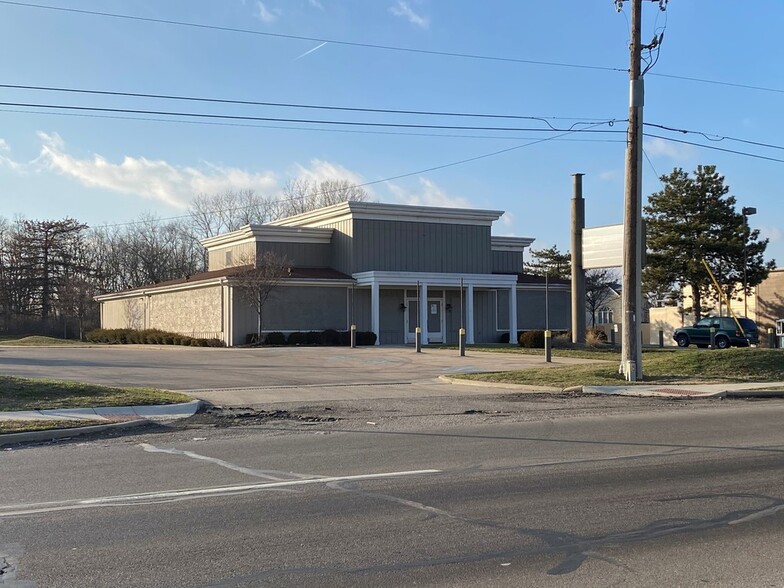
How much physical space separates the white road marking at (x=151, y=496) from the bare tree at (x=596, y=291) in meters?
58.5

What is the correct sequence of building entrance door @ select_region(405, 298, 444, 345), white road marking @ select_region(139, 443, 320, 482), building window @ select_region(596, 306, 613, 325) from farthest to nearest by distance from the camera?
building window @ select_region(596, 306, 613, 325)
building entrance door @ select_region(405, 298, 444, 345)
white road marking @ select_region(139, 443, 320, 482)

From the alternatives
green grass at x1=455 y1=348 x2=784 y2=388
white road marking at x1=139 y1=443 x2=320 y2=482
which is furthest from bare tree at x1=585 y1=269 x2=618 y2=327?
white road marking at x1=139 y1=443 x2=320 y2=482

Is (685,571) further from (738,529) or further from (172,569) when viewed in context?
(172,569)

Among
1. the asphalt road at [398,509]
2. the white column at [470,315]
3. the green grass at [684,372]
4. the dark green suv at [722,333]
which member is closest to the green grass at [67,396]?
the asphalt road at [398,509]

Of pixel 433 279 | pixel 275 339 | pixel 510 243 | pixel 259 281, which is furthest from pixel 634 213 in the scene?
pixel 510 243

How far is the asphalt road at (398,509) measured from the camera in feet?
17.7

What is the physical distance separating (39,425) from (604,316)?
73554 millimetres

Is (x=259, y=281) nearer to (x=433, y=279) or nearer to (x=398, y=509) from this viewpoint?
(x=433, y=279)

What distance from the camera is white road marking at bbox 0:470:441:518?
7.07 meters

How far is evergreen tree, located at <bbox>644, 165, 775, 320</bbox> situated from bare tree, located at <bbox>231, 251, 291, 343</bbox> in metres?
26.2

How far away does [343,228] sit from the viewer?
41.6m

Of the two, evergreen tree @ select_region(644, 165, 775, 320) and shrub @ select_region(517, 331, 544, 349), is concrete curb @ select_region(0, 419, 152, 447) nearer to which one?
shrub @ select_region(517, 331, 544, 349)

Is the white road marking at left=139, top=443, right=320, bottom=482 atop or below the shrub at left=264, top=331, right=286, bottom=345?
below

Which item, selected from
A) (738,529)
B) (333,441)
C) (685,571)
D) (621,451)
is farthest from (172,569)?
(621,451)
